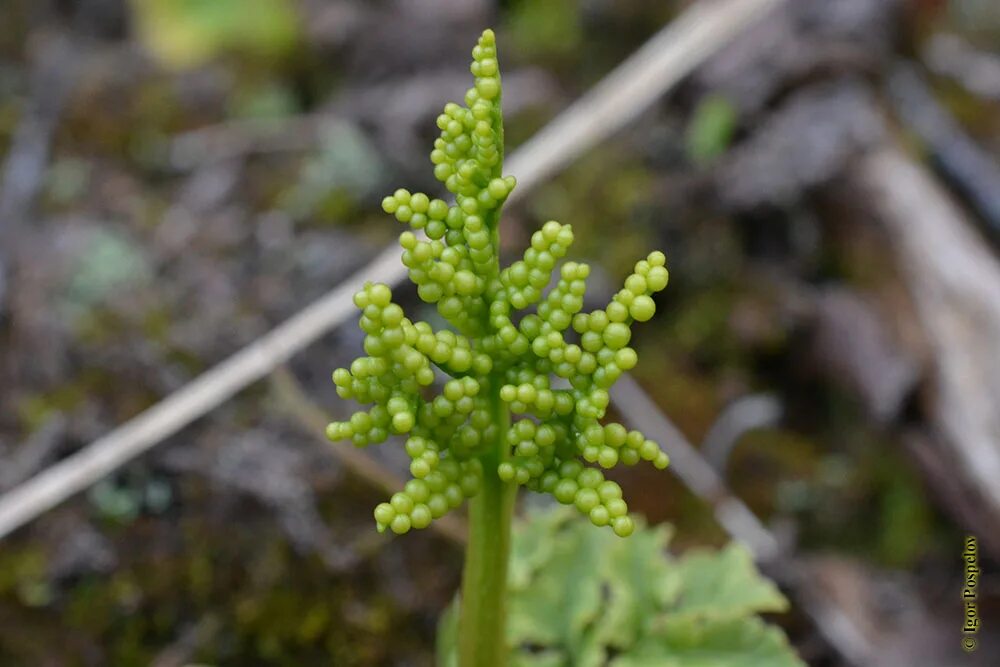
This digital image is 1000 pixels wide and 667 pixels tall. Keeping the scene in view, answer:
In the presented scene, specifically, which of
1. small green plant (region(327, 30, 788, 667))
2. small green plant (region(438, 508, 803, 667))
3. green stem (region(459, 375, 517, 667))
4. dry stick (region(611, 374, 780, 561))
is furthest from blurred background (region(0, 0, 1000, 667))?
small green plant (region(327, 30, 788, 667))

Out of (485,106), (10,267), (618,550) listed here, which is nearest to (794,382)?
(618,550)

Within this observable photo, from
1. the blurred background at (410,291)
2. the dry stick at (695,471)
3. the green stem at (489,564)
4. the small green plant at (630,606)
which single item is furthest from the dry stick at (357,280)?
the green stem at (489,564)

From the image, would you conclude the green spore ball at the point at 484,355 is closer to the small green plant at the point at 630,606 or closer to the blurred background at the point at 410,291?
the small green plant at the point at 630,606

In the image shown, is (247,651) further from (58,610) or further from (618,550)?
(618,550)

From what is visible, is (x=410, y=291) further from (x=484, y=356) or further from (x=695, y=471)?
(x=484, y=356)

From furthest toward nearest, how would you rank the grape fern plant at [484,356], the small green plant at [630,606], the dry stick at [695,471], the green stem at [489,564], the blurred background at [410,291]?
the dry stick at [695,471] < the blurred background at [410,291] < the small green plant at [630,606] < the green stem at [489,564] < the grape fern plant at [484,356]
